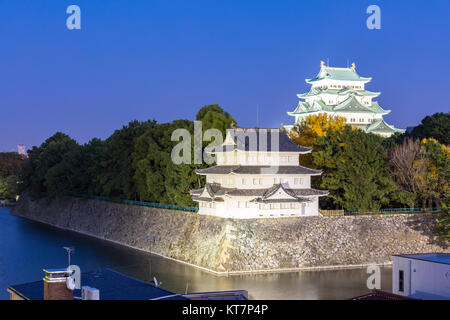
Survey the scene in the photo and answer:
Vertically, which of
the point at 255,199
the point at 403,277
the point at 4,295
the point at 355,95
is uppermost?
the point at 355,95

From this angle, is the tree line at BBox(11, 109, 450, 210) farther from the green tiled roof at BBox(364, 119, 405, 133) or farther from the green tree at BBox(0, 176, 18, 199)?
the green tree at BBox(0, 176, 18, 199)

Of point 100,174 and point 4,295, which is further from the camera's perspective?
point 100,174

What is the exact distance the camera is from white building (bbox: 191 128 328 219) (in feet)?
118

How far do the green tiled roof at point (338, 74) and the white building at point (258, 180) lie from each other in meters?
31.2

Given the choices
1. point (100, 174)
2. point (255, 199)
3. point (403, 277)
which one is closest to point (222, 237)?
point (255, 199)

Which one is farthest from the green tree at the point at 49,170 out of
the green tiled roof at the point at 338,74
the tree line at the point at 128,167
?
the green tiled roof at the point at 338,74

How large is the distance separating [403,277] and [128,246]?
2695 cm

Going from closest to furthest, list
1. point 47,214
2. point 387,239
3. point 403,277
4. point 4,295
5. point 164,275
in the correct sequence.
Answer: point 403,277 → point 4,295 → point 164,275 → point 387,239 → point 47,214

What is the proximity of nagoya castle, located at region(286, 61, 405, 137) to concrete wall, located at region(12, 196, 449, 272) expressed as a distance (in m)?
26.1

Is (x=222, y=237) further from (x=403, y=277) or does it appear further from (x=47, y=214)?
(x=47, y=214)

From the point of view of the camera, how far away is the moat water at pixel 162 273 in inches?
1184

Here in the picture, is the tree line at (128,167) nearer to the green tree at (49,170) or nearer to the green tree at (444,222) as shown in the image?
the green tree at (49,170)

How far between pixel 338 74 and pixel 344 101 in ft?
17.3

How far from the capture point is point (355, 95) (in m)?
67.1
